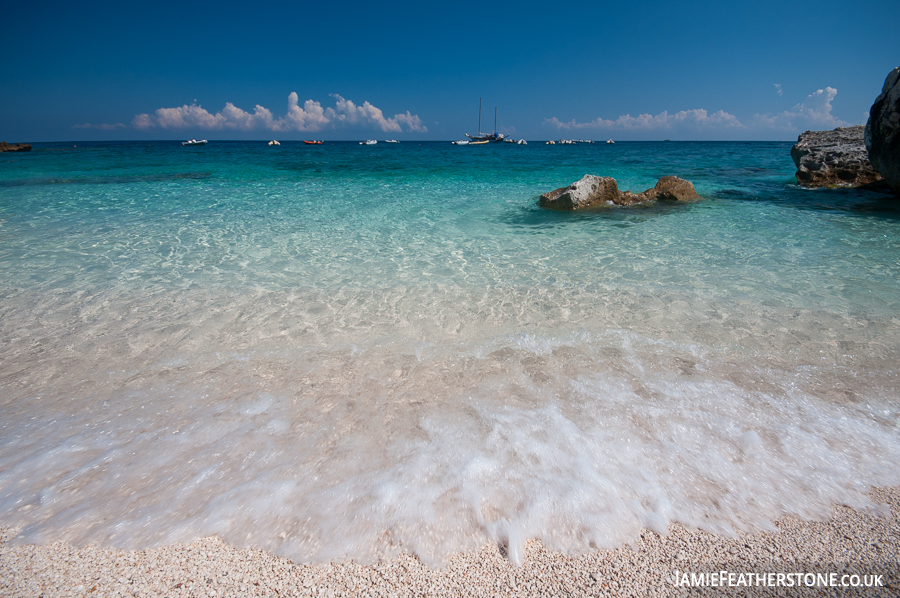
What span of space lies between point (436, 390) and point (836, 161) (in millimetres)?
16784

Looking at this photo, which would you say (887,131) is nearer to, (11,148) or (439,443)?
(439,443)

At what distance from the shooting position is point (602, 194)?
33.4 feet

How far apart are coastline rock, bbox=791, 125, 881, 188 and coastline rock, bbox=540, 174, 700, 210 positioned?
511 cm

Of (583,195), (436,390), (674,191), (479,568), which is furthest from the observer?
(674,191)

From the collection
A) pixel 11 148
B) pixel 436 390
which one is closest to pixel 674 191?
pixel 436 390

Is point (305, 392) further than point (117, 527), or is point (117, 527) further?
point (305, 392)

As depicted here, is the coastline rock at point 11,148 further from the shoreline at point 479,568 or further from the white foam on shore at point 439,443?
the shoreline at point 479,568

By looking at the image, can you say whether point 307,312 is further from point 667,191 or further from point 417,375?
point 667,191

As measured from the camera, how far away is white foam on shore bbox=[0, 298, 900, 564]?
1.89m

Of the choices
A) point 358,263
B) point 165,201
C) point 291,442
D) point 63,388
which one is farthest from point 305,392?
point 165,201

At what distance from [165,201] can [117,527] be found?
466 inches

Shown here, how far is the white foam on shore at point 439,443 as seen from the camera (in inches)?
74.5

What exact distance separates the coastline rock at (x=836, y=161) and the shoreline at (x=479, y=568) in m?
15.5

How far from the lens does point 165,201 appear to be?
11039 millimetres
